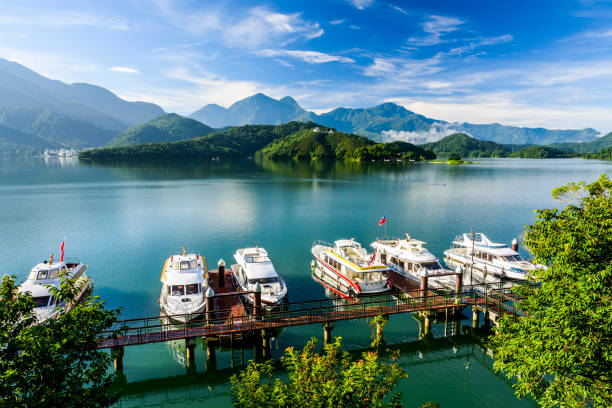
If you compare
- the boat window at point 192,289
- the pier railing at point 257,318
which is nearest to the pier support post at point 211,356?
the pier railing at point 257,318

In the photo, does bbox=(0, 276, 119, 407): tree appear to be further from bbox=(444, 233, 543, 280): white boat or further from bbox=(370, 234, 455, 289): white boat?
bbox=(444, 233, 543, 280): white boat

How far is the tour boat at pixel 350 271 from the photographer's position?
33.0 meters

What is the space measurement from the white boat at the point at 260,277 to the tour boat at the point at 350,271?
6.14 m

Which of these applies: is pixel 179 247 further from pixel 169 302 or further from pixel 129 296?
pixel 169 302

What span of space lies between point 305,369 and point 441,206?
7707 centimetres

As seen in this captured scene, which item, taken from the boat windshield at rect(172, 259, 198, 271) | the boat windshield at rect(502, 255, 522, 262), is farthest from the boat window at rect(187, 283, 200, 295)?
the boat windshield at rect(502, 255, 522, 262)

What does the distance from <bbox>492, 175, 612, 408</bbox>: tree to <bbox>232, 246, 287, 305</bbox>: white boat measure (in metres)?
18.0

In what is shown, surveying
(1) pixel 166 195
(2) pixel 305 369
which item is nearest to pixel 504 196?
(1) pixel 166 195

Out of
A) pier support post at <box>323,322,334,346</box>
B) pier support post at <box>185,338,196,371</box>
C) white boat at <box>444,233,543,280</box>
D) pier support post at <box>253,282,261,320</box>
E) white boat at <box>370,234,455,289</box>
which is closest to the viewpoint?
pier support post at <box>185,338,196,371</box>

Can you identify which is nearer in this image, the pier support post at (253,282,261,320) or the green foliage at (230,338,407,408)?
the green foliage at (230,338,407,408)

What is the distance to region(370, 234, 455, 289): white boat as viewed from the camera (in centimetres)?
3419

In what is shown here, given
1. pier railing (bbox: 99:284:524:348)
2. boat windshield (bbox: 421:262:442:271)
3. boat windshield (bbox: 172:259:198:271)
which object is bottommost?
pier railing (bbox: 99:284:524:348)

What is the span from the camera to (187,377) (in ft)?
77.0

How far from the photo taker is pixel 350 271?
113ft
